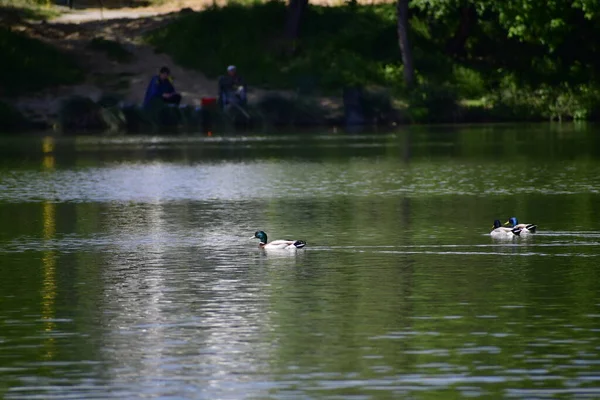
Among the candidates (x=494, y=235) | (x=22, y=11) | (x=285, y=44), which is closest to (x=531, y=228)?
(x=494, y=235)

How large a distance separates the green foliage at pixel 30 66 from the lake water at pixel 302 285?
24895mm

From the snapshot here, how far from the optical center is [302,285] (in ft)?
73.9

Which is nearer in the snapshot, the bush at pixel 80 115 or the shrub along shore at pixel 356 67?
the bush at pixel 80 115

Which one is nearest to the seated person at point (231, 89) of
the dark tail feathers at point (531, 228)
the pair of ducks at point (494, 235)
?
the pair of ducks at point (494, 235)

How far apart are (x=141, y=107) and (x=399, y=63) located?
1170cm

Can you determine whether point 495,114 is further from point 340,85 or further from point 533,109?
point 340,85

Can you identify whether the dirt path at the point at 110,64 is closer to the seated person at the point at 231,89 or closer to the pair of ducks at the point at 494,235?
the seated person at the point at 231,89

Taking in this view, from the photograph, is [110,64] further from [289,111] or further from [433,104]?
[433,104]

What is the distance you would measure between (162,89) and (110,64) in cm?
690

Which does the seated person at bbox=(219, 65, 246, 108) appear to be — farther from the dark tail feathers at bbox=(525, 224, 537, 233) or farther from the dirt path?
the dark tail feathers at bbox=(525, 224, 537, 233)

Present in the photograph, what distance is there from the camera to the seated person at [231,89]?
216ft

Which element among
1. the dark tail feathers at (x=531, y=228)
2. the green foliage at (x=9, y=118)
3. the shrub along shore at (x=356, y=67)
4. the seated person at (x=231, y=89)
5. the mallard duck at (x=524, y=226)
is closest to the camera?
the mallard duck at (x=524, y=226)

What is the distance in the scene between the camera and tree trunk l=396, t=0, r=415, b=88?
2729 inches

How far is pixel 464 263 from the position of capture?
80.8ft
